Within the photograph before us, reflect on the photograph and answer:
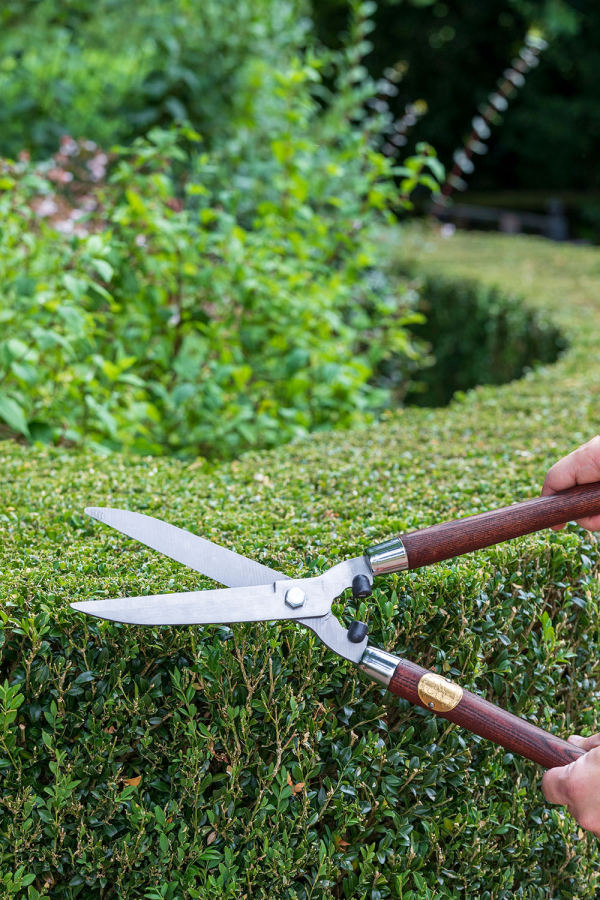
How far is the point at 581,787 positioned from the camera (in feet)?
4.73

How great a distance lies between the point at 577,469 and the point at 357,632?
618 mm

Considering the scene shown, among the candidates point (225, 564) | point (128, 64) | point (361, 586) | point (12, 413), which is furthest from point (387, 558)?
point (128, 64)

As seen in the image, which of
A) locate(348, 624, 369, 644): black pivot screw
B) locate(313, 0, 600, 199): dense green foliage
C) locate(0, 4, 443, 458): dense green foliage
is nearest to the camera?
locate(348, 624, 369, 644): black pivot screw

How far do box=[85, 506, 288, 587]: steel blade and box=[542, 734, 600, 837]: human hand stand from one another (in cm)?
65

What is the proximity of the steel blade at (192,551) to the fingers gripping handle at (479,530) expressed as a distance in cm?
23

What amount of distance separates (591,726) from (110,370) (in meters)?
2.06

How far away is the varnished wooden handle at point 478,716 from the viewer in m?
1.44

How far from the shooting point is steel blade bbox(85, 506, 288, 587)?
1552 mm

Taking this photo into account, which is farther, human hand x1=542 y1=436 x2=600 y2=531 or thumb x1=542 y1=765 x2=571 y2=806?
human hand x1=542 y1=436 x2=600 y2=531

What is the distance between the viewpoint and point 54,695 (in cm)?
155

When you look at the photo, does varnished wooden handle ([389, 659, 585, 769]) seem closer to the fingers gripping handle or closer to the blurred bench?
the fingers gripping handle

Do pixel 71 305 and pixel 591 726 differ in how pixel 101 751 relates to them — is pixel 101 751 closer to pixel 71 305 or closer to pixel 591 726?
pixel 591 726

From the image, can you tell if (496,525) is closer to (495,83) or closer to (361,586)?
(361,586)

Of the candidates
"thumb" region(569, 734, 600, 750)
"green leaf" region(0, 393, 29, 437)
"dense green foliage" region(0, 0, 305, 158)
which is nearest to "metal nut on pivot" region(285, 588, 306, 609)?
"thumb" region(569, 734, 600, 750)
